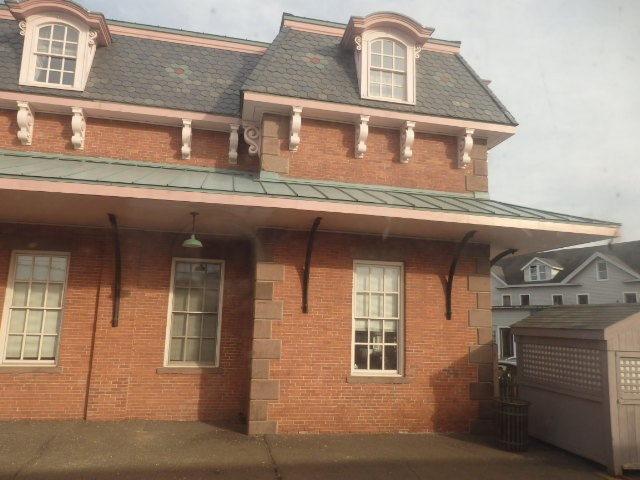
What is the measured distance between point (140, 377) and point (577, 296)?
34.5 meters

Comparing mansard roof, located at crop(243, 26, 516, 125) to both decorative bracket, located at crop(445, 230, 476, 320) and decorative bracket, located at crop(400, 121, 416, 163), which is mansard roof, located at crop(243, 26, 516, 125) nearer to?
decorative bracket, located at crop(400, 121, 416, 163)

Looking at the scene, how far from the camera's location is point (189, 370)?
8.58 metres

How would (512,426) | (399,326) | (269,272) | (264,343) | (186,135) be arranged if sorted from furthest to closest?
(186,135) < (399,326) < (269,272) < (264,343) < (512,426)

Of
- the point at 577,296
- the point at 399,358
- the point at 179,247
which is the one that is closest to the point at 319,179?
the point at 179,247

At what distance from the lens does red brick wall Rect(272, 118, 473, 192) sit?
29.4ft

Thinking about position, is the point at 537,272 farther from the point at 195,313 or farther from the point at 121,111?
the point at 121,111

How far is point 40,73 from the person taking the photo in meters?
9.24

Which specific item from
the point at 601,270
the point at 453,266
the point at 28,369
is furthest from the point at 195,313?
the point at 601,270

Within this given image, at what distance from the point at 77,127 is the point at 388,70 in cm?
655

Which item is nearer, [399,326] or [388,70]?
[399,326]

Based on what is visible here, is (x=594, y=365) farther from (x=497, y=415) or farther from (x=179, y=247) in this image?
(x=179, y=247)

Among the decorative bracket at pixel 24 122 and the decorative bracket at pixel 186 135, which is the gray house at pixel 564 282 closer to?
the decorative bracket at pixel 186 135

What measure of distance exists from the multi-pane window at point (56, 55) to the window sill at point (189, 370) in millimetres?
6148

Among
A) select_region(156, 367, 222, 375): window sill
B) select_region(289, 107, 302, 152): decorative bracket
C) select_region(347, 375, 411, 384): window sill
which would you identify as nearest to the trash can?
select_region(347, 375, 411, 384): window sill
